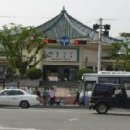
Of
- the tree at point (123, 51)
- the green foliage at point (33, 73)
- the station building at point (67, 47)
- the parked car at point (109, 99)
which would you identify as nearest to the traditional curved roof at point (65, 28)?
the station building at point (67, 47)

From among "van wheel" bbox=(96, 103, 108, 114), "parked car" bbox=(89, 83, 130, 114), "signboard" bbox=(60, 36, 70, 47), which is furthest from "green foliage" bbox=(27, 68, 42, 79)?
"van wheel" bbox=(96, 103, 108, 114)

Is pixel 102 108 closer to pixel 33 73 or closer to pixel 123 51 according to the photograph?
pixel 33 73

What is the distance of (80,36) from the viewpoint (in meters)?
69.2

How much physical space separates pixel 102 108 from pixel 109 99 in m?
0.66

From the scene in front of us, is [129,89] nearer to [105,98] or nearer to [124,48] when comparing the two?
[105,98]

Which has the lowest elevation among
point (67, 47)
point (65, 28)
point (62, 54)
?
point (62, 54)

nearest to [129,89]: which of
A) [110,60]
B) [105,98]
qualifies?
[105,98]

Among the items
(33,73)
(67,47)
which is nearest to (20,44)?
(33,73)

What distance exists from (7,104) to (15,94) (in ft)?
2.98

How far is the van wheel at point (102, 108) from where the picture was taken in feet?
104

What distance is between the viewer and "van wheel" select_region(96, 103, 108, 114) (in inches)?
1251

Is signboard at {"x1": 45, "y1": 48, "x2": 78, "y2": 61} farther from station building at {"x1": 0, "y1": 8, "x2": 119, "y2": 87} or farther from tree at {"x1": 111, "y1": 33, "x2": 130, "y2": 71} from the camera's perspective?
tree at {"x1": 111, "y1": 33, "x2": 130, "y2": 71}

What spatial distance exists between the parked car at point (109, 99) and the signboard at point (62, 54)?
34.2 m

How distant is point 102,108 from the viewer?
3186 centimetres
